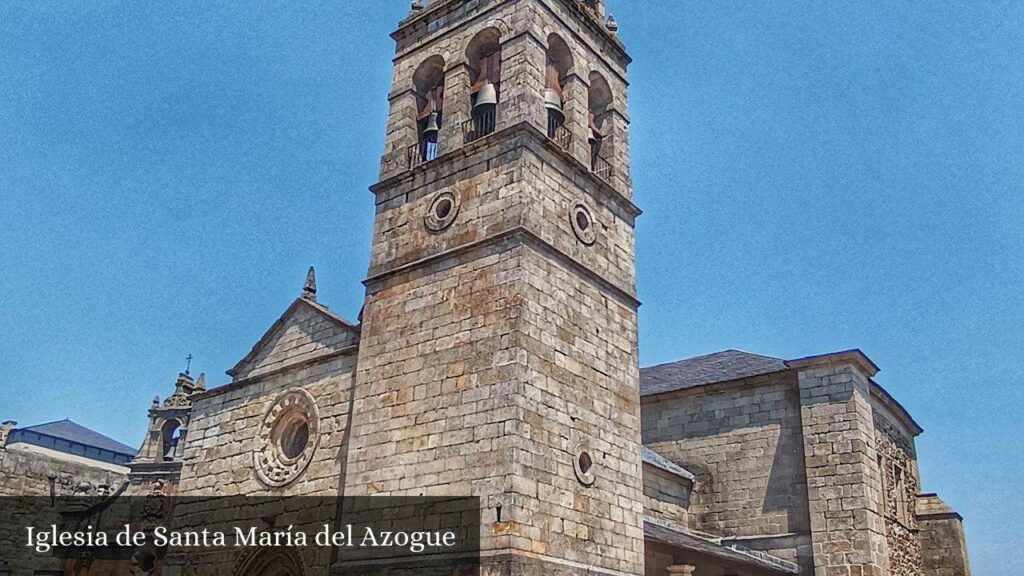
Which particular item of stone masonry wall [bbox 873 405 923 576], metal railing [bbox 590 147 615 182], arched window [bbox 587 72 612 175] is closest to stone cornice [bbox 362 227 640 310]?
metal railing [bbox 590 147 615 182]

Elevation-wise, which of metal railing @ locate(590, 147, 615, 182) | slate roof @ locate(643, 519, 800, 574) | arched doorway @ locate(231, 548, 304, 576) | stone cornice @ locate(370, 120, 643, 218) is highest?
metal railing @ locate(590, 147, 615, 182)

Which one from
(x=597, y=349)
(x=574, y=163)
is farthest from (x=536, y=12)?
(x=597, y=349)

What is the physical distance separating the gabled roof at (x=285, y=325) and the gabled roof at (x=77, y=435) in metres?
19.2

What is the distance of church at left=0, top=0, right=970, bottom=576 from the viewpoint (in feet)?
36.7

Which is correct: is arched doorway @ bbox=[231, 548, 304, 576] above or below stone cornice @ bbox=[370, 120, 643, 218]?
below

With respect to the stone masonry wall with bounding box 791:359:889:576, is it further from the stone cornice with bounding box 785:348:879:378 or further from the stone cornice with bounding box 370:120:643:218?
the stone cornice with bounding box 370:120:643:218

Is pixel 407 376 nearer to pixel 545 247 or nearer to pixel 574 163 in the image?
pixel 545 247

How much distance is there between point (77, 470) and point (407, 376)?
1742cm

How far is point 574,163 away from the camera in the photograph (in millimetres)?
13047

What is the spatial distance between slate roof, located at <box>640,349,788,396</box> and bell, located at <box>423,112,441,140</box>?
25.3ft

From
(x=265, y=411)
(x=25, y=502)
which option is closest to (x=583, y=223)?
(x=265, y=411)

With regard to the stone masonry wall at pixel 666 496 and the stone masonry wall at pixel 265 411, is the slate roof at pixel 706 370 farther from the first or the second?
the stone masonry wall at pixel 265 411

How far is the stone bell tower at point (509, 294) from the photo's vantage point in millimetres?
10875

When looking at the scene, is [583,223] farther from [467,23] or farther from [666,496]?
[666,496]
